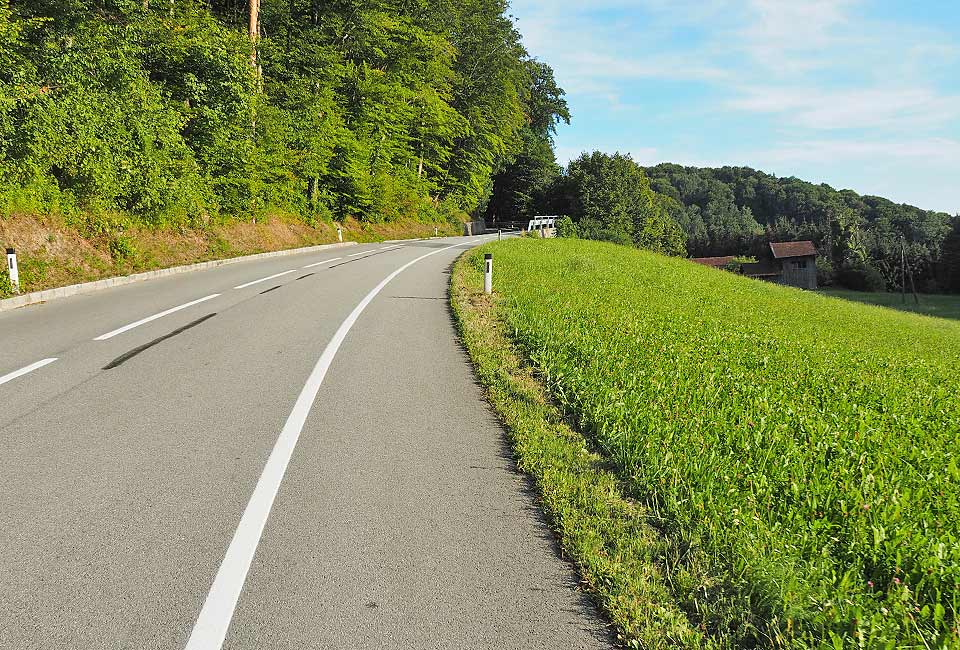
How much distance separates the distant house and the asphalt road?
9846cm

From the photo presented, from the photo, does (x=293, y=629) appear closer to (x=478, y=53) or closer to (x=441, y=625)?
(x=441, y=625)

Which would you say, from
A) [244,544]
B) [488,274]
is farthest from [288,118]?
[244,544]

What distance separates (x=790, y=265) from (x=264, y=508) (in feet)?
366

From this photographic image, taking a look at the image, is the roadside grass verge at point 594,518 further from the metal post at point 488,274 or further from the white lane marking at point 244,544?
the metal post at point 488,274

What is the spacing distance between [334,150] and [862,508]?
109ft

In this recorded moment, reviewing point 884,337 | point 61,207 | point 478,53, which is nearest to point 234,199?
point 61,207

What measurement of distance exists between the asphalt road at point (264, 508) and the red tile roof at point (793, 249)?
107 meters

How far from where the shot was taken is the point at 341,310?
469 inches

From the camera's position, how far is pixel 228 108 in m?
23.8

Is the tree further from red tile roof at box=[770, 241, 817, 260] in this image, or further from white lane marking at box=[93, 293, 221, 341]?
white lane marking at box=[93, 293, 221, 341]

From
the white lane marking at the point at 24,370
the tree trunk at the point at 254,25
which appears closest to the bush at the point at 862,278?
the tree trunk at the point at 254,25

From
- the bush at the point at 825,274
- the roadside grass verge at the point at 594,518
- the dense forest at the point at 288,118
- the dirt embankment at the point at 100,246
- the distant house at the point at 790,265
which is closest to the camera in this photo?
the roadside grass verge at the point at 594,518

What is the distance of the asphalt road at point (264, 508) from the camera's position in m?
2.99

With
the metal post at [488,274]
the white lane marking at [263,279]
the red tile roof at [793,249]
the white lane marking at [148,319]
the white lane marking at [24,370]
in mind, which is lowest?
the white lane marking at [24,370]
